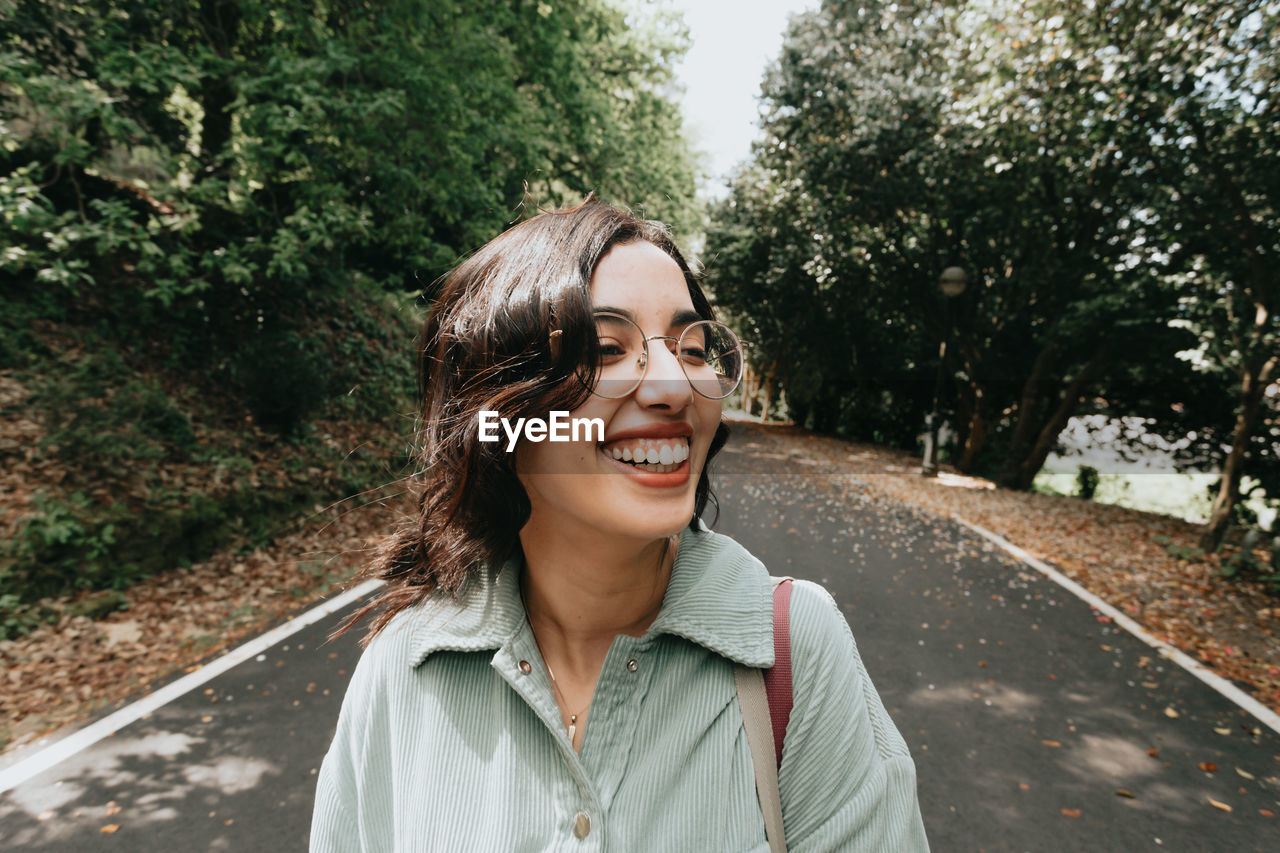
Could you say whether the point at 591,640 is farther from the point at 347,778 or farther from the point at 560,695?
the point at 347,778

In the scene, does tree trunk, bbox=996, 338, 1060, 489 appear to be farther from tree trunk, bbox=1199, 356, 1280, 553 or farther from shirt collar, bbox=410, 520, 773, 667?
shirt collar, bbox=410, 520, 773, 667

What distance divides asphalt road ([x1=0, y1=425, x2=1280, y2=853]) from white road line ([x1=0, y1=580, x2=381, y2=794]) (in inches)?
3.8

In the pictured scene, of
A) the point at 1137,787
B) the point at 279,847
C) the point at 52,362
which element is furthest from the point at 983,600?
the point at 52,362

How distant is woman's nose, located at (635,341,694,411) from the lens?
1238mm

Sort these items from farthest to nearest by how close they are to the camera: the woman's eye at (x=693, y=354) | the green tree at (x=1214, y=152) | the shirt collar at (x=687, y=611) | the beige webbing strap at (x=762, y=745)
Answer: the green tree at (x=1214, y=152) < the woman's eye at (x=693, y=354) < the shirt collar at (x=687, y=611) < the beige webbing strap at (x=762, y=745)

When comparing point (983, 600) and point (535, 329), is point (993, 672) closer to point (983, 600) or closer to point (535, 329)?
point (983, 600)

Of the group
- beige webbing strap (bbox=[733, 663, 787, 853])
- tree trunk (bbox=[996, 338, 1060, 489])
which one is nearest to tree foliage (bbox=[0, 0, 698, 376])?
beige webbing strap (bbox=[733, 663, 787, 853])

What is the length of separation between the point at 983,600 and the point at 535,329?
22.4ft

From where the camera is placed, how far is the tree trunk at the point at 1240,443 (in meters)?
7.77

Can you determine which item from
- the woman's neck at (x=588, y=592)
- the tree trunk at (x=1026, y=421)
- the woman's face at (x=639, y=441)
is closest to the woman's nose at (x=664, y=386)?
the woman's face at (x=639, y=441)

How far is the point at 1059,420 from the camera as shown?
511 inches

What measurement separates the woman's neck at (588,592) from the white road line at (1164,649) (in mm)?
5287

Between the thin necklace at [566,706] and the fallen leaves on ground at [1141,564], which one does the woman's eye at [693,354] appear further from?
the fallen leaves on ground at [1141,564]
